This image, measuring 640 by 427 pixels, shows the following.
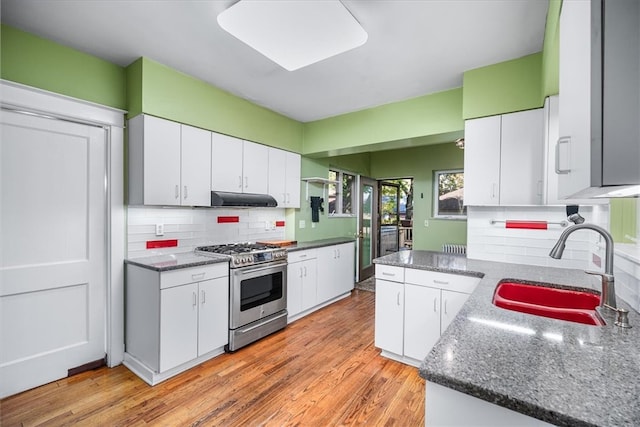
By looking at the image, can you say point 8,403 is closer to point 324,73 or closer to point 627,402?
point 627,402

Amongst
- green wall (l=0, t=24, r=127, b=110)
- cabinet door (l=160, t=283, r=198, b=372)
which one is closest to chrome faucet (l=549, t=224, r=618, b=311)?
cabinet door (l=160, t=283, r=198, b=372)

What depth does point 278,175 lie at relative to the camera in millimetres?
3787

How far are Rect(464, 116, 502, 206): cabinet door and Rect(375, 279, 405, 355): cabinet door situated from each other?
1044 millimetres

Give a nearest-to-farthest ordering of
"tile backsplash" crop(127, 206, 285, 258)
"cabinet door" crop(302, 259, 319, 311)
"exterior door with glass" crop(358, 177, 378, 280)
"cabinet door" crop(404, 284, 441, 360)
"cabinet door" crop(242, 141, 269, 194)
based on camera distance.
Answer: "cabinet door" crop(404, 284, 441, 360)
"tile backsplash" crop(127, 206, 285, 258)
"cabinet door" crop(242, 141, 269, 194)
"cabinet door" crop(302, 259, 319, 311)
"exterior door with glass" crop(358, 177, 378, 280)

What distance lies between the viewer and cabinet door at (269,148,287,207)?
12.1 ft

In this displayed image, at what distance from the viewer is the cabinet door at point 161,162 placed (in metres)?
2.48

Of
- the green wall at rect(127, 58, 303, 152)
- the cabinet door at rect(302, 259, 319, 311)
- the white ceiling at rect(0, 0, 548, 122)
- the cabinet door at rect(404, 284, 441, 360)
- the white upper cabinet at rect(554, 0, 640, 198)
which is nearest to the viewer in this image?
the white upper cabinet at rect(554, 0, 640, 198)

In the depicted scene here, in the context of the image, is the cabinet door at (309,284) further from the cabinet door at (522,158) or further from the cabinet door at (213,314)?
the cabinet door at (522,158)

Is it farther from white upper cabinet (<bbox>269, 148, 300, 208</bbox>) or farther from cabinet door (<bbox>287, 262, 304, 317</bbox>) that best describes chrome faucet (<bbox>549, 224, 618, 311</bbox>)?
white upper cabinet (<bbox>269, 148, 300, 208</bbox>)

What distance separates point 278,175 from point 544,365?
10.9 feet

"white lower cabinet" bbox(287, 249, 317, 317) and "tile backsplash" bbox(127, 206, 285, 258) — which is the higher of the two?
"tile backsplash" bbox(127, 206, 285, 258)

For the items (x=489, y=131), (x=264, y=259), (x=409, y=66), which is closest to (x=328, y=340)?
(x=264, y=259)

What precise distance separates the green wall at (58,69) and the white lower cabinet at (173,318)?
153cm

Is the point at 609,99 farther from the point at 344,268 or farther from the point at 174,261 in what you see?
the point at 344,268
